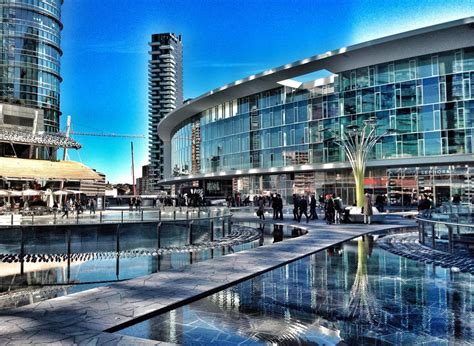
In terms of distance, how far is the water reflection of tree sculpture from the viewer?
6.25 metres

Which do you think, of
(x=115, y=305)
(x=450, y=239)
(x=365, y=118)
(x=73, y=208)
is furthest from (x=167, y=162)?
(x=115, y=305)

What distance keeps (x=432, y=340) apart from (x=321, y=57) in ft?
140

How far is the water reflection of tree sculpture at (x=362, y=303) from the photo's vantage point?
6.25 m

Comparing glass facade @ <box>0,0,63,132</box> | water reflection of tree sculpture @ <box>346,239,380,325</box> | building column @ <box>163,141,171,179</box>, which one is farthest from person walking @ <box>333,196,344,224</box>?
glass facade @ <box>0,0,63,132</box>

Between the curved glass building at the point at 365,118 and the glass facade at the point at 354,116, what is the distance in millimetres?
101

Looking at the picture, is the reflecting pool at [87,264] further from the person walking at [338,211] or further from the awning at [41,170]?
the awning at [41,170]

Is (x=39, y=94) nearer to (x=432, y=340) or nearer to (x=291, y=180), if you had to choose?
(x=291, y=180)

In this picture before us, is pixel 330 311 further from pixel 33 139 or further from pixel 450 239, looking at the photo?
pixel 33 139

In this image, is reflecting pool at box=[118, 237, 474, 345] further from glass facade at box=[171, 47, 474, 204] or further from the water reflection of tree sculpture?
glass facade at box=[171, 47, 474, 204]

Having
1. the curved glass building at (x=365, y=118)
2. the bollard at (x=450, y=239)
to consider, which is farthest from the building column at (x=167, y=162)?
the bollard at (x=450, y=239)

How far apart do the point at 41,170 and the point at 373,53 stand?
115 ft

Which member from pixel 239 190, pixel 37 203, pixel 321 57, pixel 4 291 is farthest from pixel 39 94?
pixel 4 291

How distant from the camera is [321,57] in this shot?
4456cm

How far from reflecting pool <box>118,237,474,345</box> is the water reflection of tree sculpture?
0.05 ft
